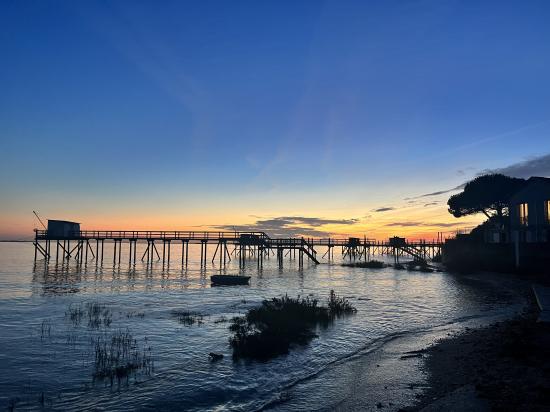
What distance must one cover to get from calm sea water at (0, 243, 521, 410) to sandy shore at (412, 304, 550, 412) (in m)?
3.11

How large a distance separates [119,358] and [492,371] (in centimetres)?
1230

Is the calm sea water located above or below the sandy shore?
below

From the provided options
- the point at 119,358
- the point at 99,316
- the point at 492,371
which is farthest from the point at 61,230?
the point at 492,371

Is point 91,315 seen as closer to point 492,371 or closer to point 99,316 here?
point 99,316

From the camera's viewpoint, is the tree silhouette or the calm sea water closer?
the calm sea water

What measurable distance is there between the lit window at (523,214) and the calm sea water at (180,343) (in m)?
11.7

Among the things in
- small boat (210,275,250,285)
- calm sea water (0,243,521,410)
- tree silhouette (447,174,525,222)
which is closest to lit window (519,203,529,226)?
calm sea water (0,243,521,410)

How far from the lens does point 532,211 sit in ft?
144

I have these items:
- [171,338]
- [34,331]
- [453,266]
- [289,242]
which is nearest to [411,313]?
[171,338]

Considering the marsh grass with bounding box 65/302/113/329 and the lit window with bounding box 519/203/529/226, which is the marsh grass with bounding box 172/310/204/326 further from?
the lit window with bounding box 519/203/529/226

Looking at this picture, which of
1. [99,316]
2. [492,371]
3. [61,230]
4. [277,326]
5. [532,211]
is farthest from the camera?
[61,230]

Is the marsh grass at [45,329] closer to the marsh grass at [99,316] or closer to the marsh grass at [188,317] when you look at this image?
the marsh grass at [99,316]

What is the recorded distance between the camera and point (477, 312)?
2597cm

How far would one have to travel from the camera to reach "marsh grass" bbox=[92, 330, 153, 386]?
43.4 feet
